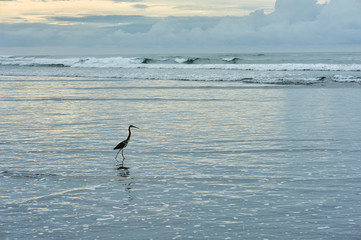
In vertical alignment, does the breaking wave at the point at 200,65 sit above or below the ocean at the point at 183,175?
above

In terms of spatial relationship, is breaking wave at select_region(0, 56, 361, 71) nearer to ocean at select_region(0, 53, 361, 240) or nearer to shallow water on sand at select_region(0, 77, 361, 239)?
ocean at select_region(0, 53, 361, 240)

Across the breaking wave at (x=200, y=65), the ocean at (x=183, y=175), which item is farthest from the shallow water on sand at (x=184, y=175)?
the breaking wave at (x=200, y=65)

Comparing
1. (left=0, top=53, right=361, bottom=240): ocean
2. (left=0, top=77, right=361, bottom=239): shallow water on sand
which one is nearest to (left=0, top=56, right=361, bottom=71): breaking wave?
(left=0, top=53, right=361, bottom=240): ocean

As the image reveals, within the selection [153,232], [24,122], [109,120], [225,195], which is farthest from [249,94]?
[153,232]

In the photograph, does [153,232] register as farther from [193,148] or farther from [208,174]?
[193,148]

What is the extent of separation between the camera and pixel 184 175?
9336mm

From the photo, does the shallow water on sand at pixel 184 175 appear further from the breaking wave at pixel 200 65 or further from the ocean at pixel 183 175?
the breaking wave at pixel 200 65

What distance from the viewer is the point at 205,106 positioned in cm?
2131

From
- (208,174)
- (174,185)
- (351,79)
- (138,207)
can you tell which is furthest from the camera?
(351,79)

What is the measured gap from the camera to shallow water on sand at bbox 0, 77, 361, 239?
657cm

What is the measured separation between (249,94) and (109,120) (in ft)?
38.7

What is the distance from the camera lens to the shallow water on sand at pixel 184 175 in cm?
657

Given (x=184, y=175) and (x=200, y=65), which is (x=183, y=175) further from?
(x=200, y=65)

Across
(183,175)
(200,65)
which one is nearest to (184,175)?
(183,175)
